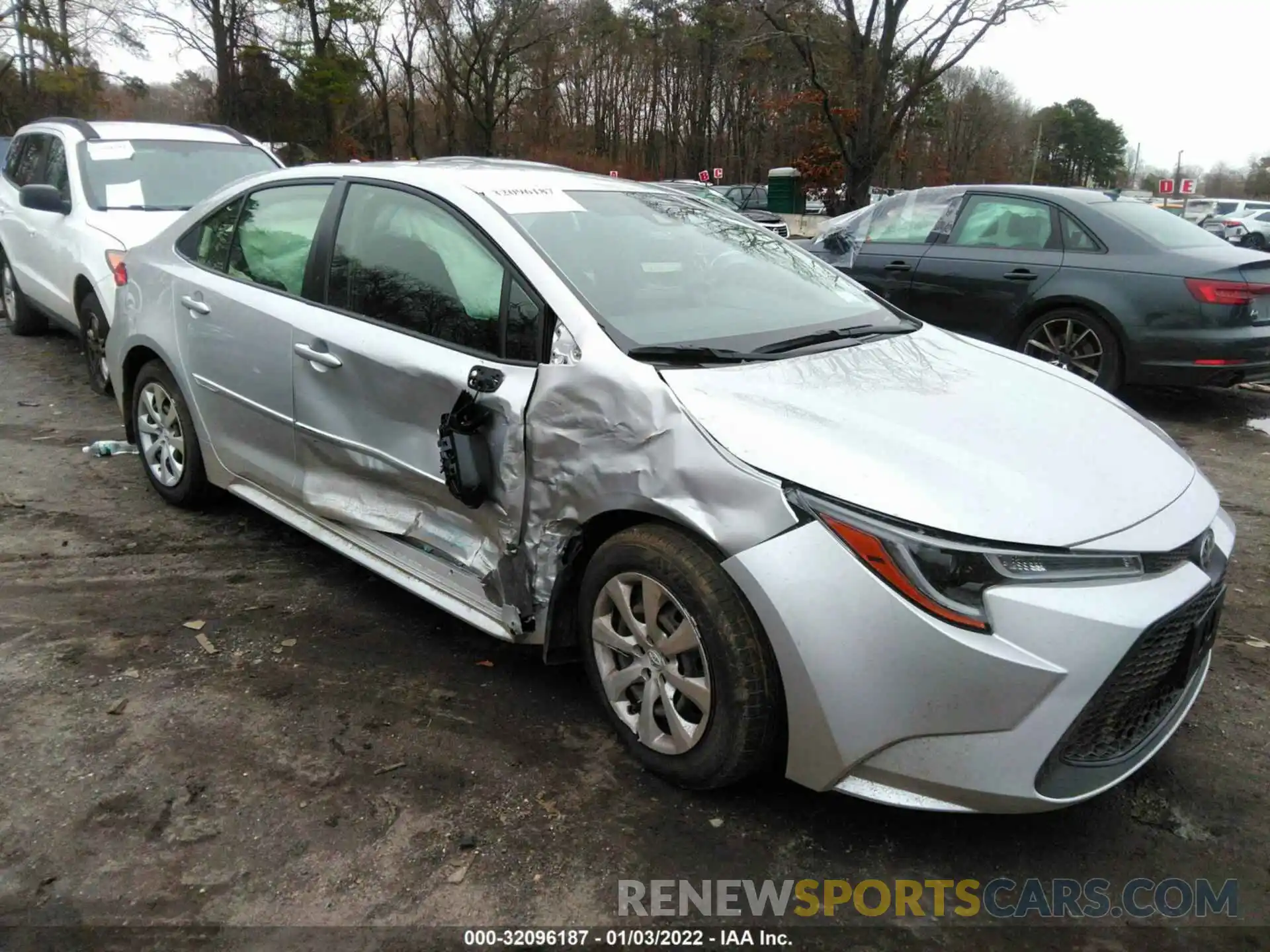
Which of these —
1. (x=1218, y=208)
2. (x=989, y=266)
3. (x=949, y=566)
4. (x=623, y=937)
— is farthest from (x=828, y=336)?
(x=1218, y=208)

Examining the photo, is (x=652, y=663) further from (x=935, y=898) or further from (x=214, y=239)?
(x=214, y=239)

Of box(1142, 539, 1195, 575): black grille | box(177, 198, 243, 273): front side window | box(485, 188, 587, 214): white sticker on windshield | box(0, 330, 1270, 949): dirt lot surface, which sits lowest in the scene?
box(0, 330, 1270, 949): dirt lot surface

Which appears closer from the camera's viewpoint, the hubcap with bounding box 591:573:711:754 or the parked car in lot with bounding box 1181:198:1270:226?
the hubcap with bounding box 591:573:711:754

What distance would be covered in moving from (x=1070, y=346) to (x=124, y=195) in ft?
21.6

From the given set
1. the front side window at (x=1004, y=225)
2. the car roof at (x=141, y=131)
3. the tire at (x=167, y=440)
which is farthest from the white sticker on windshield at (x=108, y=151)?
the front side window at (x=1004, y=225)

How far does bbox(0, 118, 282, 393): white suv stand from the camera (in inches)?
245

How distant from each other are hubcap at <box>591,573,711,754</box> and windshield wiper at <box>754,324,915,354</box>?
0.82m

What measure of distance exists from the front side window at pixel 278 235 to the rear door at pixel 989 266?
16.5ft

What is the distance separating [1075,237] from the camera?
6.88 meters

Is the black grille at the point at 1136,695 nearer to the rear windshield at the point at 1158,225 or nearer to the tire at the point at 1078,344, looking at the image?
the tire at the point at 1078,344

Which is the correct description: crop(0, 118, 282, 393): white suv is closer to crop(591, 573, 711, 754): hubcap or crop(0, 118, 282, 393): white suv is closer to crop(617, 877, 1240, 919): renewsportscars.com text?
crop(591, 573, 711, 754): hubcap

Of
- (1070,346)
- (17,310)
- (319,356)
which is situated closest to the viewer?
(319,356)

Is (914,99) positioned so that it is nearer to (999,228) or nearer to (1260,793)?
(999,228)

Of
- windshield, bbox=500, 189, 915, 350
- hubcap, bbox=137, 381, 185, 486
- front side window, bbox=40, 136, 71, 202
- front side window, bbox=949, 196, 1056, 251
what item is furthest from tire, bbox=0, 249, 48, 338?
front side window, bbox=949, 196, 1056, 251
